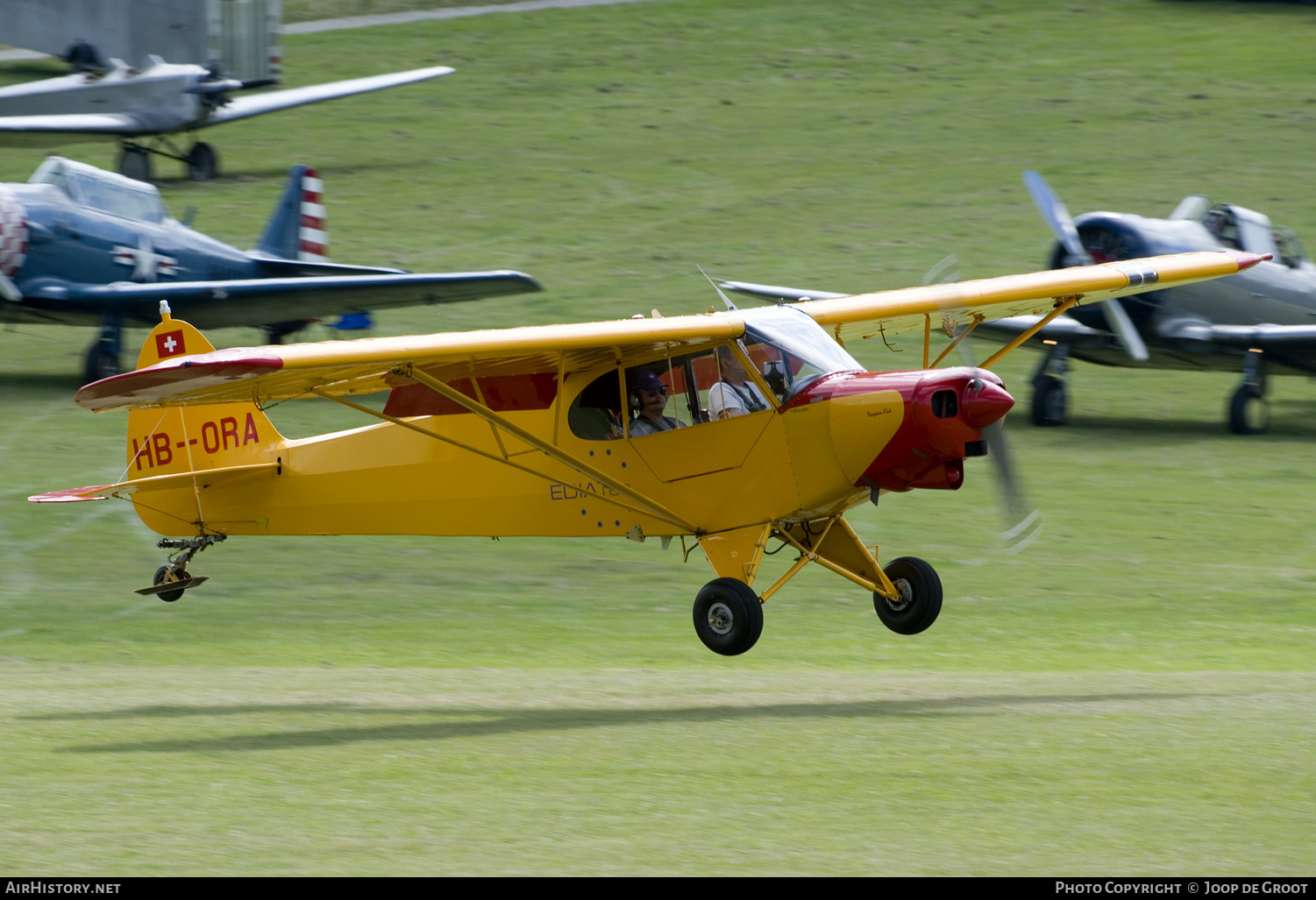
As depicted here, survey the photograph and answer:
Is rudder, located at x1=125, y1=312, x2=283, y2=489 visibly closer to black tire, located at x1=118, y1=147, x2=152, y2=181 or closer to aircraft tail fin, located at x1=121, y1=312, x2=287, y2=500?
aircraft tail fin, located at x1=121, y1=312, x2=287, y2=500

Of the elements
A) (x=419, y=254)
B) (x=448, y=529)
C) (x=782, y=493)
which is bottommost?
(x=419, y=254)

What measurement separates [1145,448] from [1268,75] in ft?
86.1

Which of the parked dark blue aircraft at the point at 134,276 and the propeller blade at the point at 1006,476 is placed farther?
the parked dark blue aircraft at the point at 134,276

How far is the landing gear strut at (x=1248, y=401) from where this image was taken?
25.2 meters

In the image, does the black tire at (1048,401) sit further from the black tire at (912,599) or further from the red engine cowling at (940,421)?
the red engine cowling at (940,421)

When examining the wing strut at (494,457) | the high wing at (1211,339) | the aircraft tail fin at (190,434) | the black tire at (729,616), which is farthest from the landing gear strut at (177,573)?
the high wing at (1211,339)

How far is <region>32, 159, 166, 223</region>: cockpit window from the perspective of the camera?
84.2 ft

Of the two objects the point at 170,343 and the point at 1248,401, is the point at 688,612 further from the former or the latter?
the point at 1248,401

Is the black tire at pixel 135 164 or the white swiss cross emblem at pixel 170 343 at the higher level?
the white swiss cross emblem at pixel 170 343

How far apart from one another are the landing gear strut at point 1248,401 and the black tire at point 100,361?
1662 cm
